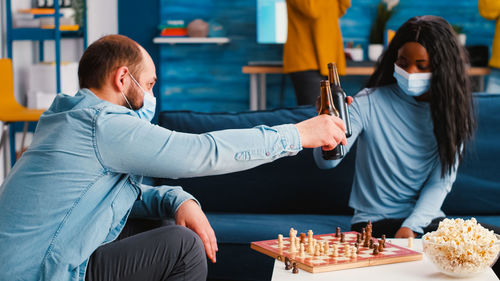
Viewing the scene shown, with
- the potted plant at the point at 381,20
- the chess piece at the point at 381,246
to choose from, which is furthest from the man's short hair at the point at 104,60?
the potted plant at the point at 381,20

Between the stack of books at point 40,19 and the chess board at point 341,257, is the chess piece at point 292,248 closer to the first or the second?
the chess board at point 341,257

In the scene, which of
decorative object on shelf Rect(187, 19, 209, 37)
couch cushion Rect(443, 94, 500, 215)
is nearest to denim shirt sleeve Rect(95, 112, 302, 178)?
couch cushion Rect(443, 94, 500, 215)

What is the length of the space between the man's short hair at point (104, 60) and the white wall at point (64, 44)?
12.8ft

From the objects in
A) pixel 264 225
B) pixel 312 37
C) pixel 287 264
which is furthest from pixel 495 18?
pixel 287 264

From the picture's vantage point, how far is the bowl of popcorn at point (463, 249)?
1.43 metres

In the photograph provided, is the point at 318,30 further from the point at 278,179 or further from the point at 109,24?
the point at 109,24

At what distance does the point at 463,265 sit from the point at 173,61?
5.21 metres

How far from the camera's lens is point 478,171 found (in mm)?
2674

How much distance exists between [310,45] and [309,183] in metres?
2.13

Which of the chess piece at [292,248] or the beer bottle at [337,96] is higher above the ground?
the beer bottle at [337,96]

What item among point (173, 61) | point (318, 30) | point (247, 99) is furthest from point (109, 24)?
point (318, 30)

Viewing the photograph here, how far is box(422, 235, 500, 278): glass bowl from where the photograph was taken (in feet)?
4.68

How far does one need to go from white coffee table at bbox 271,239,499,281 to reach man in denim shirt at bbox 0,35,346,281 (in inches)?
9.3

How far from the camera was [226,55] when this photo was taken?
6340 mm
